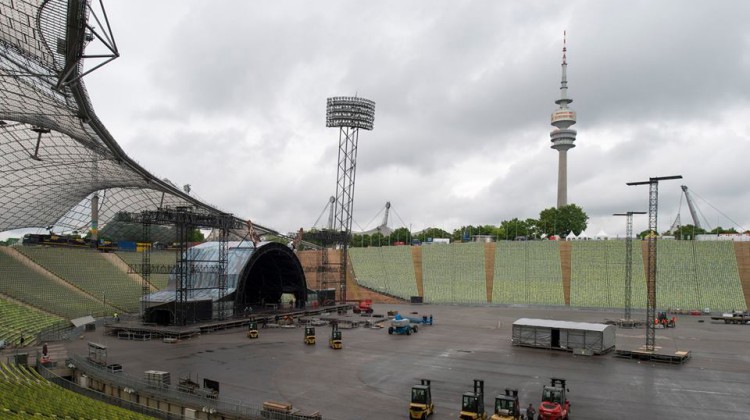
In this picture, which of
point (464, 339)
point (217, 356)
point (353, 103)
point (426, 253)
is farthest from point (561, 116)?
point (217, 356)

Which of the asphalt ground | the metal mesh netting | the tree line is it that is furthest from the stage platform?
the tree line

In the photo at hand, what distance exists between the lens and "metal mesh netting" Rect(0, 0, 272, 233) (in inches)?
1008

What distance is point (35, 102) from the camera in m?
36.5

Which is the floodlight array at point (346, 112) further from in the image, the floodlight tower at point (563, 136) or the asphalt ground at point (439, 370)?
the floodlight tower at point (563, 136)

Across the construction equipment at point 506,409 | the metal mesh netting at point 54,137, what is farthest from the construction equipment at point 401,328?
the metal mesh netting at point 54,137

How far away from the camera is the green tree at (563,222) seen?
5591 inches

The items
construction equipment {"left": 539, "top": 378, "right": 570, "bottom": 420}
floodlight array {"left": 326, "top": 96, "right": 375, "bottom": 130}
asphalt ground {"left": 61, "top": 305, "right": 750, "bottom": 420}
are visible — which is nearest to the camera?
construction equipment {"left": 539, "top": 378, "right": 570, "bottom": 420}

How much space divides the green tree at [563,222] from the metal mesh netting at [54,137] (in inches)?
3172

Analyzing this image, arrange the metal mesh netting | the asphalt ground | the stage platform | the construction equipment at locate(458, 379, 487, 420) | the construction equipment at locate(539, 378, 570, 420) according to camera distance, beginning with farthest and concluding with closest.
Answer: the stage platform → the asphalt ground → the metal mesh netting → the construction equipment at locate(539, 378, 570, 420) → the construction equipment at locate(458, 379, 487, 420)

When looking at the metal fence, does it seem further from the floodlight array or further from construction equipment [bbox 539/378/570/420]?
the floodlight array

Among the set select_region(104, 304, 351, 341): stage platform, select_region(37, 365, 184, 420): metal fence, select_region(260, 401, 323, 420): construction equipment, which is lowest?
select_region(104, 304, 351, 341): stage platform

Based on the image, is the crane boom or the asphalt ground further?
the crane boom

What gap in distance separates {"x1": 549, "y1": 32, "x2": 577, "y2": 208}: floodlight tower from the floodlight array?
12262cm

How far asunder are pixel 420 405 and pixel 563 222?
12803 cm
